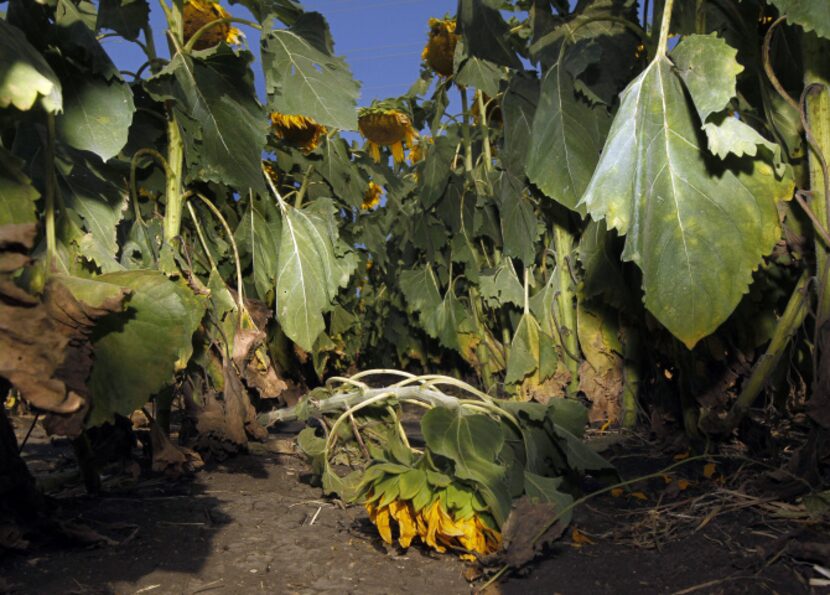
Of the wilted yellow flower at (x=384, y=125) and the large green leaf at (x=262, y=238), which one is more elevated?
the wilted yellow flower at (x=384, y=125)

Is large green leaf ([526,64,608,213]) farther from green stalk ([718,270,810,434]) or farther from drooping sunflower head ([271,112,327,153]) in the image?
drooping sunflower head ([271,112,327,153])

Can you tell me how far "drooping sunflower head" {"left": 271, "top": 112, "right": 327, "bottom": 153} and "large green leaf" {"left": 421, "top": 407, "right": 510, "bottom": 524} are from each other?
1866 mm

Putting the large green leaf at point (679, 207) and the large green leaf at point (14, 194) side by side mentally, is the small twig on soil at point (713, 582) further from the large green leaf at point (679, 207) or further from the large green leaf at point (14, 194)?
the large green leaf at point (14, 194)

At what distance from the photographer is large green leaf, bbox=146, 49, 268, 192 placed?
218 centimetres

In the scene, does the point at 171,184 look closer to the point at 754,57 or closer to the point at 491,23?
the point at 491,23

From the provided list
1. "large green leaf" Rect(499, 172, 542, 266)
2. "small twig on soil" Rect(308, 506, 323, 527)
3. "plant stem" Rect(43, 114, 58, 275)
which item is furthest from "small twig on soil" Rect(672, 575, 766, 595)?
"large green leaf" Rect(499, 172, 542, 266)

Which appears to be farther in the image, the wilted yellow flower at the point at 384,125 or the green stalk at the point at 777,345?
the wilted yellow flower at the point at 384,125

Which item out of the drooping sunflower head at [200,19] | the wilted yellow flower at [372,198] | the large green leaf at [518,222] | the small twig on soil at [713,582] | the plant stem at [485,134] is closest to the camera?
the small twig on soil at [713,582]

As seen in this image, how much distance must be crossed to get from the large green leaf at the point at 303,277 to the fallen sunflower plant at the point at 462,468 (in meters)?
0.33

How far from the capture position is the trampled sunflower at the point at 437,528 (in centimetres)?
167

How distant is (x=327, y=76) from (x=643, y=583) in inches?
55.9

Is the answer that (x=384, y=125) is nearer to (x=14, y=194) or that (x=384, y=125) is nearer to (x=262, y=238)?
(x=262, y=238)

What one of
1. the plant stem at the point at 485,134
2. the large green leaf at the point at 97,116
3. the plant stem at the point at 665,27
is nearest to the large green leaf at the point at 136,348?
the large green leaf at the point at 97,116

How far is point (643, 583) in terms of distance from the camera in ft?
5.14
